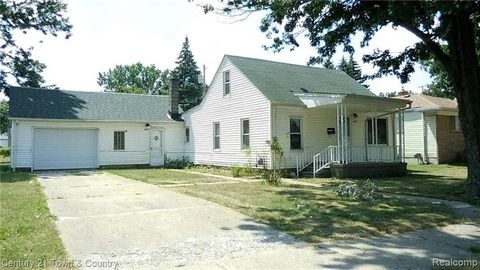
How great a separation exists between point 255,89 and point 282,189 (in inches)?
290

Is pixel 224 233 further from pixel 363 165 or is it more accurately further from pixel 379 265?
pixel 363 165

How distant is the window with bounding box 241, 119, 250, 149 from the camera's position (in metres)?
19.6

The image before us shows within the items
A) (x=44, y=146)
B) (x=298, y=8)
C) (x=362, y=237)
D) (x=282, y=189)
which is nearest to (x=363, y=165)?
(x=282, y=189)

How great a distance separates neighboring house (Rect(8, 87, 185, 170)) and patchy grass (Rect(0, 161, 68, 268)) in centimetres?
1300

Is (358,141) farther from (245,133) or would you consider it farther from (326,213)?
(326,213)

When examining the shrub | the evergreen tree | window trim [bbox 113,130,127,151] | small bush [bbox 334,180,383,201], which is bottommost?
small bush [bbox 334,180,383,201]

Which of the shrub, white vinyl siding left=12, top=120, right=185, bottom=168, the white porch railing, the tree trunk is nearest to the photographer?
the tree trunk

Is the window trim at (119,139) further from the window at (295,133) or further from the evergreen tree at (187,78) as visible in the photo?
the evergreen tree at (187,78)

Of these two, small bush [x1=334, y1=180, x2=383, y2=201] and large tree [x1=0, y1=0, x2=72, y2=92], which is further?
large tree [x1=0, y1=0, x2=72, y2=92]

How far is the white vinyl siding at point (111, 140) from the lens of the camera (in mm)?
21766

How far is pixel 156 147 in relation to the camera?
25.6 metres

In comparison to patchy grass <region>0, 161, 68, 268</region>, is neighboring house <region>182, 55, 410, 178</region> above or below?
above

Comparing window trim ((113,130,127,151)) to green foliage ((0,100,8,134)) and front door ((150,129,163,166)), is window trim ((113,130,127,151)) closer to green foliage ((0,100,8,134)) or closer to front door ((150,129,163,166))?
front door ((150,129,163,166))

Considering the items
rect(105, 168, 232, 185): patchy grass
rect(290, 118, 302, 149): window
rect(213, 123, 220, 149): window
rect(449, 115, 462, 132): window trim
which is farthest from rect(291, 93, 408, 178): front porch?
rect(449, 115, 462, 132): window trim
